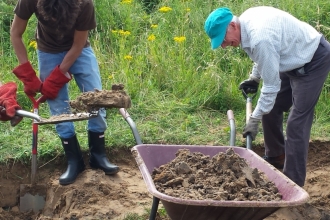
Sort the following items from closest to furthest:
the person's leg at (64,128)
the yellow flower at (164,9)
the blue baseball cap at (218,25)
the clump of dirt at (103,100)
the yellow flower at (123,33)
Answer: the clump of dirt at (103,100) < the blue baseball cap at (218,25) < the person's leg at (64,128) < the yellow flower at (123,33) < the yellow flower at (164,9)

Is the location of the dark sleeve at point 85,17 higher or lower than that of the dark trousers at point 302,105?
higher

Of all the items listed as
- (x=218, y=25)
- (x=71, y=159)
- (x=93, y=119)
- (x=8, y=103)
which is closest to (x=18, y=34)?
(x=8, y=103)

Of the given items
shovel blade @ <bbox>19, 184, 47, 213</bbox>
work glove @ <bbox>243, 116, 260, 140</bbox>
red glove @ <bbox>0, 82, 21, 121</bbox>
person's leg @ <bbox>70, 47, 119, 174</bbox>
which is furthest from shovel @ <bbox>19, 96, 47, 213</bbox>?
work glove @ <bbox>243, 116, 260, 140</bbox>

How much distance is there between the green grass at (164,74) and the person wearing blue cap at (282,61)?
3.21 ft

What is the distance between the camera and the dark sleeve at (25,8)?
413 centimetres

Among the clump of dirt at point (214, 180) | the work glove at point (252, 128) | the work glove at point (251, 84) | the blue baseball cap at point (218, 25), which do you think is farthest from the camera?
the work glove at point (251, 84)

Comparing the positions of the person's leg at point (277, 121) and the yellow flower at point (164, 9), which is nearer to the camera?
the person's leg at point (277, 121)

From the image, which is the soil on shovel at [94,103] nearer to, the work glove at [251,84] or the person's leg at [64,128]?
the person's leg at [64,128]

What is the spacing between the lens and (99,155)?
479cm

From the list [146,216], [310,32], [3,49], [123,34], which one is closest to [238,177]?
[146,216]

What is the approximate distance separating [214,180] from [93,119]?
170 cm

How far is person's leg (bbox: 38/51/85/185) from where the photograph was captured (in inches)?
175

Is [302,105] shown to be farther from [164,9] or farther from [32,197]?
[164,9]

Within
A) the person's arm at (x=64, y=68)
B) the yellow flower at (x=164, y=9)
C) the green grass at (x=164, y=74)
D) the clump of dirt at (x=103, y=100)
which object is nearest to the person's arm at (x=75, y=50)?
the person's arm at (x=64, y=68)
